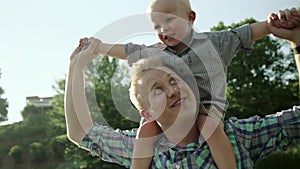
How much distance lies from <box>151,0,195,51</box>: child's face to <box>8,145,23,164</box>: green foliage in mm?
19725

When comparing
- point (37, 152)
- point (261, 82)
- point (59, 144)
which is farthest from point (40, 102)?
point (261, 82)

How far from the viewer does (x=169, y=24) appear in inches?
55.6

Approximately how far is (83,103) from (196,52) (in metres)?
0.34

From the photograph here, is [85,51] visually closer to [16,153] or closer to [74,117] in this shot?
[74,117]

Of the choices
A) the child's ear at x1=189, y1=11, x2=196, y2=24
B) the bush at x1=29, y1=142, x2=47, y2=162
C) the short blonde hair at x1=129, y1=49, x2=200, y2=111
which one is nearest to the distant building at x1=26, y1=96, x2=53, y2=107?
the bush at x1=29, y1=142, x2=47, y2=162

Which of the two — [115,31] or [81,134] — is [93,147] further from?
[115,31]

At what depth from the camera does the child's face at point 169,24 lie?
4.62ft

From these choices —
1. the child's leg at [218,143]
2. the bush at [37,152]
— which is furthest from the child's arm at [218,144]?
the bush at [37,152]

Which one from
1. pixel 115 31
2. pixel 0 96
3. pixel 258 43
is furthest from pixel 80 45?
pixel 0 96

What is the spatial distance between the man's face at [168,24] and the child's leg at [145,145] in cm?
28

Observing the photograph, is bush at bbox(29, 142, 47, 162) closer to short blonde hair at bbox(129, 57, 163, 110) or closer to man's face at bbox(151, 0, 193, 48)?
man's face at bbox(151, 0, 193, 48)

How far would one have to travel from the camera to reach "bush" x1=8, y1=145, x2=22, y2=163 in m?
20.3

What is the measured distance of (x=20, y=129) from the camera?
71.0 feet

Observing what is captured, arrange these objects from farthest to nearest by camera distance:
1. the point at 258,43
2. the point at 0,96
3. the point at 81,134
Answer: the point at 0,96 → the point at 258,43 → the point at 81,134
